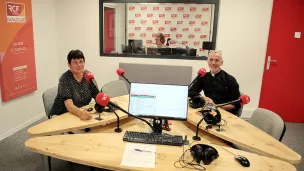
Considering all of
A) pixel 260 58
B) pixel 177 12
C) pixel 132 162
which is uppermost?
pixel 177 12

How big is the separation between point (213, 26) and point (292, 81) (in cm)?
161

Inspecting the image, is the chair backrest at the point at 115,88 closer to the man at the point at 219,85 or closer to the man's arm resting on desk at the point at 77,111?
the man's arm resting on desk at the point at 77,111

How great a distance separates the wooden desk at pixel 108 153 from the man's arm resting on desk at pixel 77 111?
292 millimetres

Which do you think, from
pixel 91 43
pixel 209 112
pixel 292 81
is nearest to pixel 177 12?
pixel 91 43

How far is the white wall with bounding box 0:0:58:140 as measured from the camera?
339 centimetres

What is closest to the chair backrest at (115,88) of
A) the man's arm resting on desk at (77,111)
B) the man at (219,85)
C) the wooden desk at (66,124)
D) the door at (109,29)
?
the man's arm resting on desk at (77,111)

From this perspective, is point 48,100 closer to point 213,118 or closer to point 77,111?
point 77,111

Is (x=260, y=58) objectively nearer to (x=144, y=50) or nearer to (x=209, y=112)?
(x=144, y=50)

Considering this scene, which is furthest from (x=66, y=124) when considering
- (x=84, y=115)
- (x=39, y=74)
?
(x=39, y=74)

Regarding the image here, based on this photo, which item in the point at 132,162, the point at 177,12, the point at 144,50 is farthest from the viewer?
the point at 177,12

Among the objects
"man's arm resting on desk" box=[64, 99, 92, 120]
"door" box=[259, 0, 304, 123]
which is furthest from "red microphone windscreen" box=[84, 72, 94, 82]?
"door" box=[259, 0, 304, 123]

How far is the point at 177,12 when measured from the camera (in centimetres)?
507

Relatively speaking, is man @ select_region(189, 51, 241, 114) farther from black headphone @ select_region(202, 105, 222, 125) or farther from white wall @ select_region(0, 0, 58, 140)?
white wall @ select_region(0, 0, 58, 140)

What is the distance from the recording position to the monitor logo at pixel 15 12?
10.5 ft
